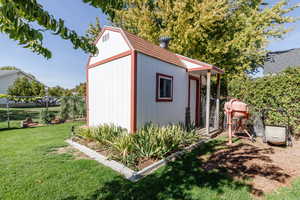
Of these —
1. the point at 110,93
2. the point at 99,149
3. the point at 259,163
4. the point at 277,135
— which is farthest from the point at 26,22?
the point at 277,135

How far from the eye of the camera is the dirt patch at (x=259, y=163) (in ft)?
9.93

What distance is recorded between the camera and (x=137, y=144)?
4.32 meters

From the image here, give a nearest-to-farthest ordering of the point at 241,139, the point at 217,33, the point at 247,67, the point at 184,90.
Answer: the point at 241,139 → the point at 184,90 → the point at 247,67 → the point at 217,33

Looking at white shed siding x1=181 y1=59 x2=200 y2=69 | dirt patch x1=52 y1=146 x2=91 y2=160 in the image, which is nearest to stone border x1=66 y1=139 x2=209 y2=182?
dirt patch x1=52 y1=146 x2=91 y2=160

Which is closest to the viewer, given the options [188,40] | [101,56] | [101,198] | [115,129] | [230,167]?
[101,198]

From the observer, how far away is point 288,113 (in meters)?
5.70

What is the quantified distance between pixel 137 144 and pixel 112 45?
4225 millimetres

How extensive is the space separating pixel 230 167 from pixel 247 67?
10.8 m

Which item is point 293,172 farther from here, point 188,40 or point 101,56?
point 188,40

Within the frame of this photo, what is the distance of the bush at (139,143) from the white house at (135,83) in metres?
0.62

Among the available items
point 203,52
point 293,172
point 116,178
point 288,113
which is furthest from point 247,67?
point 116,178

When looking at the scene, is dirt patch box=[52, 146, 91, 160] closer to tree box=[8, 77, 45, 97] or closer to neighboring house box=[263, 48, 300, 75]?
neighboring house box=[263, 48, 300, 75]

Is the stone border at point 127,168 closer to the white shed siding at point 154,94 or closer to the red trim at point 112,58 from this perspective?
the white shed siding at point 154,94

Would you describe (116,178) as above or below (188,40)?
below
